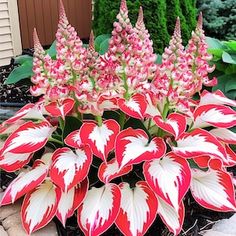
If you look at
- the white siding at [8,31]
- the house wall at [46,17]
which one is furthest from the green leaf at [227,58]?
the house wall at [46,17]

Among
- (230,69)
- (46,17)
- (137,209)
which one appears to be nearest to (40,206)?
(137,209)

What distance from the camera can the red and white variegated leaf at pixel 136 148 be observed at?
134 cm

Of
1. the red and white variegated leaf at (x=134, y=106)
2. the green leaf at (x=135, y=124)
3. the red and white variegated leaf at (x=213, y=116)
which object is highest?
the red and white variegated leaf at (x=134, y=106)

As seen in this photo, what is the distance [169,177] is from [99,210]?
9.6 inches

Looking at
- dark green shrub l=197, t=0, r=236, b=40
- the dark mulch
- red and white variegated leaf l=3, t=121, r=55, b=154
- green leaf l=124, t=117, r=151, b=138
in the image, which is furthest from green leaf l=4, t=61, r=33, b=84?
dark green shrub l=197, t=0, r=236, b=40

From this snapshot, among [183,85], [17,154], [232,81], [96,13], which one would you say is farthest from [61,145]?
[96,13]

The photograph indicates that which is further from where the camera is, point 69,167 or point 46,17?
point 46,17

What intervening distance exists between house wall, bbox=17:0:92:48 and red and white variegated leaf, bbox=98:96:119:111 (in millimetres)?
3536

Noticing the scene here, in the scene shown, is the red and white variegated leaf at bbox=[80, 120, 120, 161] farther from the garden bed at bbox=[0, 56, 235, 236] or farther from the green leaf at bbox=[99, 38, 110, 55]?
the green leaf at bbox=[99, 38, 110, 55]

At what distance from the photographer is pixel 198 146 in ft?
4.71

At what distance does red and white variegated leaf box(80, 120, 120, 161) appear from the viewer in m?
1.38

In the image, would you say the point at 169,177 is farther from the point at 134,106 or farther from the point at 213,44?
the point at 213,44

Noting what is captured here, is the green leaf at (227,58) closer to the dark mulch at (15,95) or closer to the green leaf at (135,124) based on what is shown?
the green leaf at (135,124)

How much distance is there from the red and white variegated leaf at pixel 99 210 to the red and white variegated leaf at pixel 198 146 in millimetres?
253
